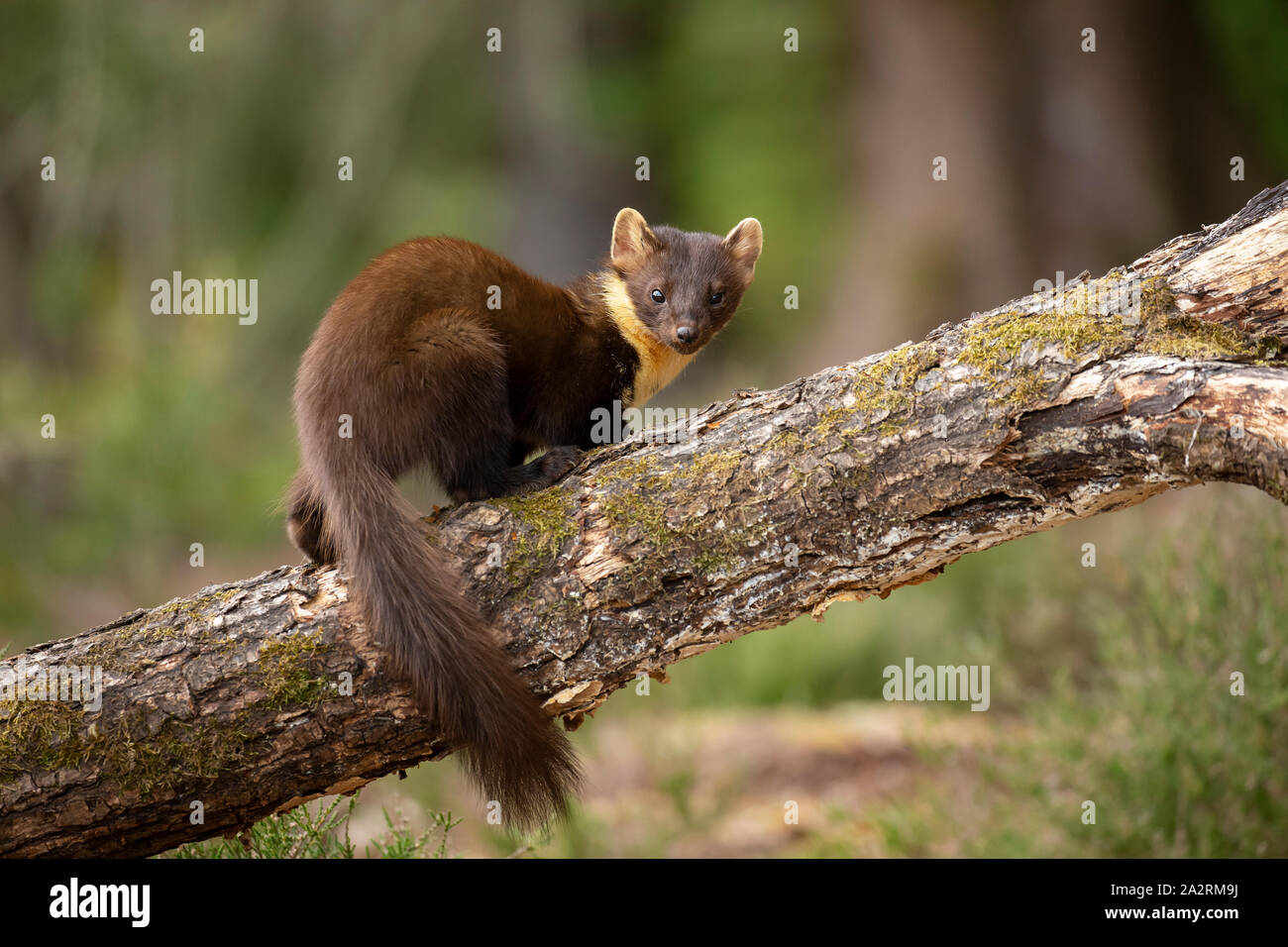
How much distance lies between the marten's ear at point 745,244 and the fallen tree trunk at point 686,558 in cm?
176

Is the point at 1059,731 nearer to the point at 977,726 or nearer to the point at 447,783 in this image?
the point at 977,726

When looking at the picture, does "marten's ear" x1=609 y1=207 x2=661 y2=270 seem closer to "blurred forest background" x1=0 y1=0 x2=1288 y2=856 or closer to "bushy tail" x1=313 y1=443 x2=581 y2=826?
"blurred forest background" x1=0 y1=0 x2=1288 y2=856

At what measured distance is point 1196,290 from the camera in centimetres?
301

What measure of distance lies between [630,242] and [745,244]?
1.69 ft

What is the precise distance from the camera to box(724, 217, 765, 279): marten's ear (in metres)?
4.96

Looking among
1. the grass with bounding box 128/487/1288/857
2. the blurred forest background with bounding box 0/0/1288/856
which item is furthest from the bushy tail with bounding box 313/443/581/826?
the blurred forest background with bounding box 0/0/1288/856

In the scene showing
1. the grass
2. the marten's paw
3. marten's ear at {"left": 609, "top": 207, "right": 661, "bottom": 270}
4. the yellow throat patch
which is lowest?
the grass

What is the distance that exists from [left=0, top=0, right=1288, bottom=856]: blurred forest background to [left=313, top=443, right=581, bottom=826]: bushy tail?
1051mm

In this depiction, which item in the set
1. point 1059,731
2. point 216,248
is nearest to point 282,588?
point 1059,731

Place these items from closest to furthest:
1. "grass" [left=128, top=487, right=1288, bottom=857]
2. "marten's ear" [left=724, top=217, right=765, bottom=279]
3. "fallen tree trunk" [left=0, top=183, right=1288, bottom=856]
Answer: "fallen tree trunk" [left=0, top=183, right=1288, bottom=856] < "grass" [left=128, top=487, right=1288, bottom=857] < "marten's ear" [left=724, top=217, right=765, bottom=279]

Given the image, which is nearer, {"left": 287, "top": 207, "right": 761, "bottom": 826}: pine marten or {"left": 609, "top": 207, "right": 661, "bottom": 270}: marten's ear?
{"left": 287, "top": 207, "right": 761, "bottom": 826}: pine marten

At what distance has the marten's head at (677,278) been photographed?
4551 mm

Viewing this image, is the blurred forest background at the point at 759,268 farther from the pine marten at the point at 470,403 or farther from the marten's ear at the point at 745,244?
the marten's ear at the point at 745,244

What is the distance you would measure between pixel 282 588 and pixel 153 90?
8542 mm
